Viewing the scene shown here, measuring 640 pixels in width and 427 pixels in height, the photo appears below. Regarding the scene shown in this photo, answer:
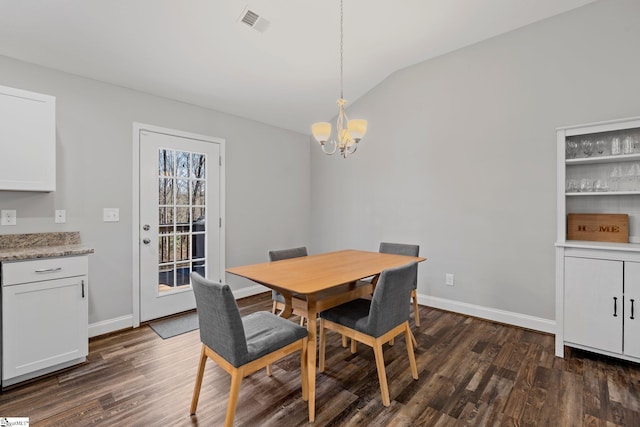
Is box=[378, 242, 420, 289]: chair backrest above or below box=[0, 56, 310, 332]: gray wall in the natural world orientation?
below

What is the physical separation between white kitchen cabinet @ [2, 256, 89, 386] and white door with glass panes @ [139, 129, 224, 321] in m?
0.82

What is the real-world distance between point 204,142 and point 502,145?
3.28m

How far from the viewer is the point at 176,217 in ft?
10.9

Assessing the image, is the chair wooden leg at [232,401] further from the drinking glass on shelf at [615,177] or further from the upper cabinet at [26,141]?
the drinking glass on shelf at [615,177]

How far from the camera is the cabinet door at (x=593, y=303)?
2268mm

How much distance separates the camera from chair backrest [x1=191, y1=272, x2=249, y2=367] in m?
1.48

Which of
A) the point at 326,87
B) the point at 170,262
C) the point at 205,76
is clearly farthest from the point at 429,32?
the point at 170,262

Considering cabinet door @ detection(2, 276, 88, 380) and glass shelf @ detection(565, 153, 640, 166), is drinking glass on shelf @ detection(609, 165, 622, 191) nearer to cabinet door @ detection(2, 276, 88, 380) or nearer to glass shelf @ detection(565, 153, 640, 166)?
glass shelf @ detection(565, 153, 640, 166)

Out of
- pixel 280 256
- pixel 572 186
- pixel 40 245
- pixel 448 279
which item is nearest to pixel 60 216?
pixel 40 245

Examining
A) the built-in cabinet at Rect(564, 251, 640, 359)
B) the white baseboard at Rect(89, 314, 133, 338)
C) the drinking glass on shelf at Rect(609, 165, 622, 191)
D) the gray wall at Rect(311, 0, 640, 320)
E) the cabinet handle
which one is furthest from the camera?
the white baseboard at Rect(89, 314, 133, 338)

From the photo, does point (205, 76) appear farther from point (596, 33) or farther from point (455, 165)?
point (596, 33)

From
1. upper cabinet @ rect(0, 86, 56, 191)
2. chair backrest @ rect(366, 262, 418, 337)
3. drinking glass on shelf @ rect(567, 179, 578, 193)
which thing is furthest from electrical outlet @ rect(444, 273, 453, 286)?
upper cabinet @ rect(0, 86, 56, 191)

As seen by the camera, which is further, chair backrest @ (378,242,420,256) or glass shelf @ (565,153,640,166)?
chair backrest @ (378,242,420,256)

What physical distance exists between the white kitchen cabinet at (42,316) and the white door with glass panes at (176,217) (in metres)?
0.82
